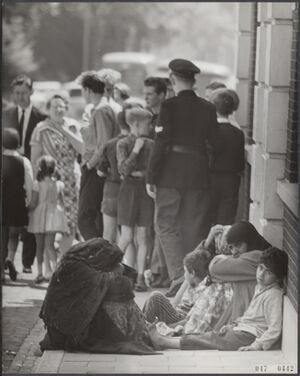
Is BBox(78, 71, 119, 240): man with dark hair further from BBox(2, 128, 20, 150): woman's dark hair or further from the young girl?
BBox(2, 128, 20, 150): woman's dark hair

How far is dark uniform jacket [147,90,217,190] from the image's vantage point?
31.9 ft

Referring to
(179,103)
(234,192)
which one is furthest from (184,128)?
(234,192)

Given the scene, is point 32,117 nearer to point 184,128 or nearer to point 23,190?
point 23,190

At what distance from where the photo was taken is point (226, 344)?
9070 millimetres

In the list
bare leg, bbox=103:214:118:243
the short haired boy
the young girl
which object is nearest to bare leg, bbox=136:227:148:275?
the short haired boy

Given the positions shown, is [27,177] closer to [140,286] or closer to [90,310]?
[140,286]

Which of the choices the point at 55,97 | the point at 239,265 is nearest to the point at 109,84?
the point at 55,97

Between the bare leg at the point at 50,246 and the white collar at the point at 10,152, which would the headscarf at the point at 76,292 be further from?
the bare leg at the point at 50,246

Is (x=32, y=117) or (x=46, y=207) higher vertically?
(x=32, y=117)

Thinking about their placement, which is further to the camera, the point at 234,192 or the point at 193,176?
the point at 234,192

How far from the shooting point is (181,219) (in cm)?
984

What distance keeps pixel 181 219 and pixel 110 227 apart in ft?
1.79

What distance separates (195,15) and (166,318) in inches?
892

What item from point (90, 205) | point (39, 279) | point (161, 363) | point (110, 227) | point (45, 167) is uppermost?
point (45, 167)
